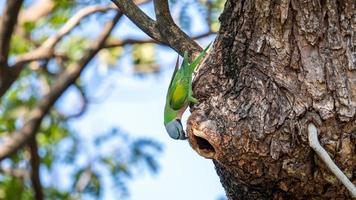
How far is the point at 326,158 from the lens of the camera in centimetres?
243

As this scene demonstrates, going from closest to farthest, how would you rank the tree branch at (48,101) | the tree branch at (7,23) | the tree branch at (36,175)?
1. the tree branch at (7,23)
2. the tree branch at (48,101)
3. the tree branch at (36,175)

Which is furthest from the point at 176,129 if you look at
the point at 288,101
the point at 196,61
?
the point at 288,101

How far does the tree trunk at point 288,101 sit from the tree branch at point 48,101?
2.49m

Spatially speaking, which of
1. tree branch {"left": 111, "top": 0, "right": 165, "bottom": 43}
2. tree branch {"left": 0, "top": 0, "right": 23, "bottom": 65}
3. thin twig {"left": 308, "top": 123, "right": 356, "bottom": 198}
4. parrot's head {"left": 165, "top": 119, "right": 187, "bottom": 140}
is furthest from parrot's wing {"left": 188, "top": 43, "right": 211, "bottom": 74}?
tree branch {"left": 0, "top": 0, "right": 23, "bottom": 65}

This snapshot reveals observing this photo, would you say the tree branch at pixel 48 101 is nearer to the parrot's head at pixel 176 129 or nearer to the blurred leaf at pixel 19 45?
the blurred leaf at pixel 19 45

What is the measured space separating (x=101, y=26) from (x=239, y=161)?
116 inches

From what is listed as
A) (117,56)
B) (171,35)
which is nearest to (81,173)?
(117,56)

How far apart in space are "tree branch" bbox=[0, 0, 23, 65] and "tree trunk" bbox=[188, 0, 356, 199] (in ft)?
7.46

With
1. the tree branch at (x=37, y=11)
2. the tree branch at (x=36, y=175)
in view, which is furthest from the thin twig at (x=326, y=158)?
the tree branch at (x=37, y=11)

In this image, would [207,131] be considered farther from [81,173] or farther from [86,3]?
[81,173]

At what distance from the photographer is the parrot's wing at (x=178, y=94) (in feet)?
9.00

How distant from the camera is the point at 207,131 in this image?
8.17 ft

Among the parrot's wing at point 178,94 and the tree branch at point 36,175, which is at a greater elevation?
the parrot's wing at point 178,94

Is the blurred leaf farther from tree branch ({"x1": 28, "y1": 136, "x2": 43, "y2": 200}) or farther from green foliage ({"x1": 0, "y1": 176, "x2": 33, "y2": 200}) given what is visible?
tree branch ({"x1": 28, "y1": 136, "x2": 43, "y2": 200})
